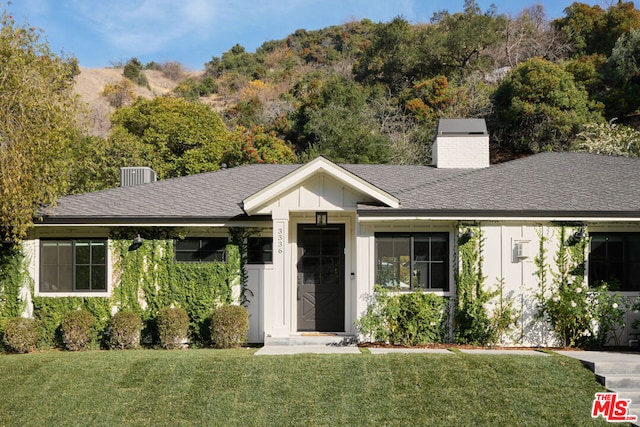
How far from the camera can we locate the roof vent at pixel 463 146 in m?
16.0

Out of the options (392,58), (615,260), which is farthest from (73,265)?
(392,58)

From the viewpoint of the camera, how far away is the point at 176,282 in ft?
40.0

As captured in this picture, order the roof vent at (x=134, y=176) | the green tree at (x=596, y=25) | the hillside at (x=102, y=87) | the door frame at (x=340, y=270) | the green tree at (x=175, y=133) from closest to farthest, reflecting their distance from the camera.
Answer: the door frame at (x=340, y=270) < the roof vent at (x=134, y=176) < the green tree at (x=175, y=133) < the green tree at (x=596, y=25) < the hillside at (x=102, y=87)

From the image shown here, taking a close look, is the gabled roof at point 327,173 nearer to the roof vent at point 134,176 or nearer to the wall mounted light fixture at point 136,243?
the wall mounted light fixture at point 136,243

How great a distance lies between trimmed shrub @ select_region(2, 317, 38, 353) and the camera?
1139cm

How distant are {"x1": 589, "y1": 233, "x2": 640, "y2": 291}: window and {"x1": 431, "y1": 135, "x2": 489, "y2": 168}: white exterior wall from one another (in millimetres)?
4606

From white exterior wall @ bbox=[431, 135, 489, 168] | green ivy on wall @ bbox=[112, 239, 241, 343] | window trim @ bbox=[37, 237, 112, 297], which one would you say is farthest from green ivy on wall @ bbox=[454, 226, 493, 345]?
window trim @ bbox=[37, 237, 112, 297]

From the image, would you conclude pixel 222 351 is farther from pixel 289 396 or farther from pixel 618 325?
pixel 618 325

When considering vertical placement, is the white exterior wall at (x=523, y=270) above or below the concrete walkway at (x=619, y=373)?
above

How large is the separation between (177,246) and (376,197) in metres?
4.38

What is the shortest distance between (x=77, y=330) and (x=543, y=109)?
25400 millimetres

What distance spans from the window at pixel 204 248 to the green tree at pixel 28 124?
277cm

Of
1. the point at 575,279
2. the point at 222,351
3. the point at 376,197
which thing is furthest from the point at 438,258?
the point at 222,351

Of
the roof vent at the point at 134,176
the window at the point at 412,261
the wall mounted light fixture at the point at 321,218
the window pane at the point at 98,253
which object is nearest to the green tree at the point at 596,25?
the window at the point at 412,261
